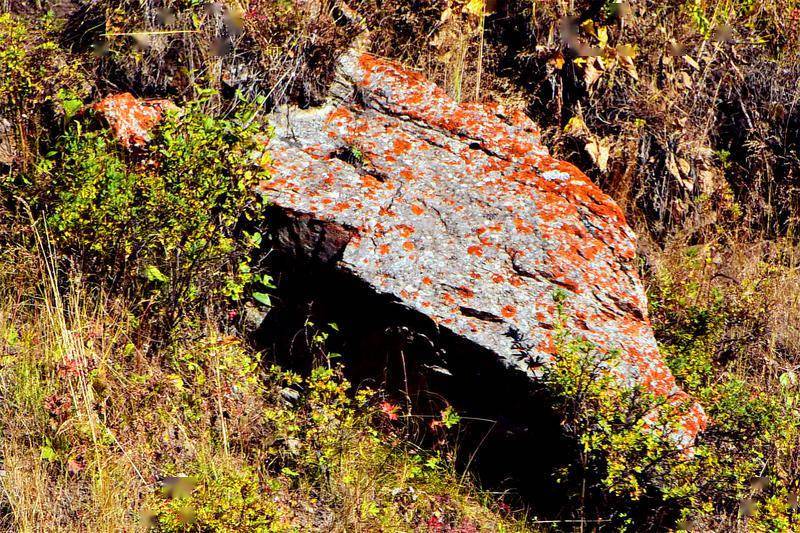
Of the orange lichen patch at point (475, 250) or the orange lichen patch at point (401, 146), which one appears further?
the orange lichen patch at point (401, 146)

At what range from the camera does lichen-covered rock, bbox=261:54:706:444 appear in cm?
372

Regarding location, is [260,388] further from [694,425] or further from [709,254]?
[709,254]

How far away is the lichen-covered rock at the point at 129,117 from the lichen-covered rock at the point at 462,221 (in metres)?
0.75

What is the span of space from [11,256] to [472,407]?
2545 millimetres

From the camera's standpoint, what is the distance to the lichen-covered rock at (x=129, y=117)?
13.8 feet

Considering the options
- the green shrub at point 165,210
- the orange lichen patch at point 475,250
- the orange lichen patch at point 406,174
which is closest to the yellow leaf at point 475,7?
the orange lichen patch at point 406,174

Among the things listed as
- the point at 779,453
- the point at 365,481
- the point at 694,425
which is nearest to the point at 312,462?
the point at 365,481

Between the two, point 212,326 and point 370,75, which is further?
point 370,75

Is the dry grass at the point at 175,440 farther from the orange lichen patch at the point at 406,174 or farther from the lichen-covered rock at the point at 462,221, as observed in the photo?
the orange lichen patch at the point at 406,174

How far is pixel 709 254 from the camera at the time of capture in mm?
5242

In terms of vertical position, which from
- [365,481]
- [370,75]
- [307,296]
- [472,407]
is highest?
[370,75]

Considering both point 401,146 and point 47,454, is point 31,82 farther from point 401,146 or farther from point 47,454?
point 47,454

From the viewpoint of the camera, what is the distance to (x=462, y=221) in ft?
13.6

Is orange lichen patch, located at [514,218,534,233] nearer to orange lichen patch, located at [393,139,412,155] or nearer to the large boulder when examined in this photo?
the large boulder
